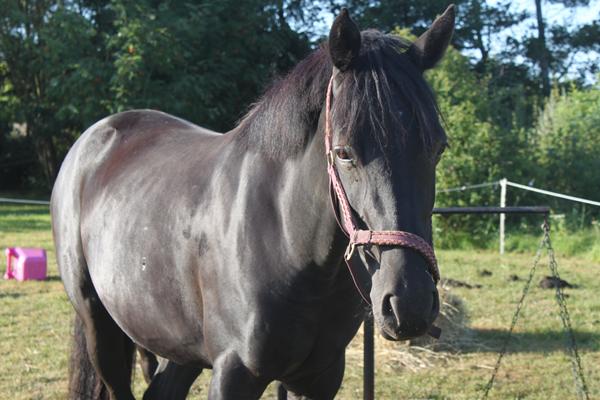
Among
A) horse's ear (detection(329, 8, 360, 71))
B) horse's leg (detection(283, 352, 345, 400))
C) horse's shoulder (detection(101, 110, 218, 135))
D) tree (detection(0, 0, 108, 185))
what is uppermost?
tree (detection(0, 0, 108, 185))

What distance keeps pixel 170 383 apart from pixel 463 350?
10.4 feet

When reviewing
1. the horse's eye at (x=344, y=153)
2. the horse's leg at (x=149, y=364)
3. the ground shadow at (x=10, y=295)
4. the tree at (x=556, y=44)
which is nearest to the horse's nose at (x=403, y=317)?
the horse's eye at (x=344, y=153)

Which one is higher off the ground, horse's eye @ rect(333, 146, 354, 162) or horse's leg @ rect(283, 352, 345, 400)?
horse's eye @ rect(333, 146, 354, 162)

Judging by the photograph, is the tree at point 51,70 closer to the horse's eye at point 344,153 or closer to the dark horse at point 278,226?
the dark horse at point 278,226

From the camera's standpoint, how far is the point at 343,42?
177 centimetres

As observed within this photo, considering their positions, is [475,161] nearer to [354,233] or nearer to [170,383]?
[170,383]

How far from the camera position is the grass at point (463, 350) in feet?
14.9

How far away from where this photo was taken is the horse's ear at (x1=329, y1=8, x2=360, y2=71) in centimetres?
173

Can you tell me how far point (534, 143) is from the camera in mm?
13461

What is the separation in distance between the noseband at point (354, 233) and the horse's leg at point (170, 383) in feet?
5.14

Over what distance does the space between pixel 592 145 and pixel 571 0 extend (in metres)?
15.8

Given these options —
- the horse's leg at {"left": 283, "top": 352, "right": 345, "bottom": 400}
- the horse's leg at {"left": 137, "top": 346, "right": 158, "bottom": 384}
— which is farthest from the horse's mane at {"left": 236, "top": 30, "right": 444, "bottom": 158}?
the horse's leg at {"left": 137, "top": 346, "right": 158, "bottom": 384}

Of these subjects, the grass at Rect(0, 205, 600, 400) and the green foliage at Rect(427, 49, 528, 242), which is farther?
the green foliage at Rect(427, 49, 528, 242)

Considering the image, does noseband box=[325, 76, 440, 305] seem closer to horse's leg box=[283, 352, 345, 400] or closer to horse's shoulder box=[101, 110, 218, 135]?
horse's leg box=[283, 352, 345, 400]
